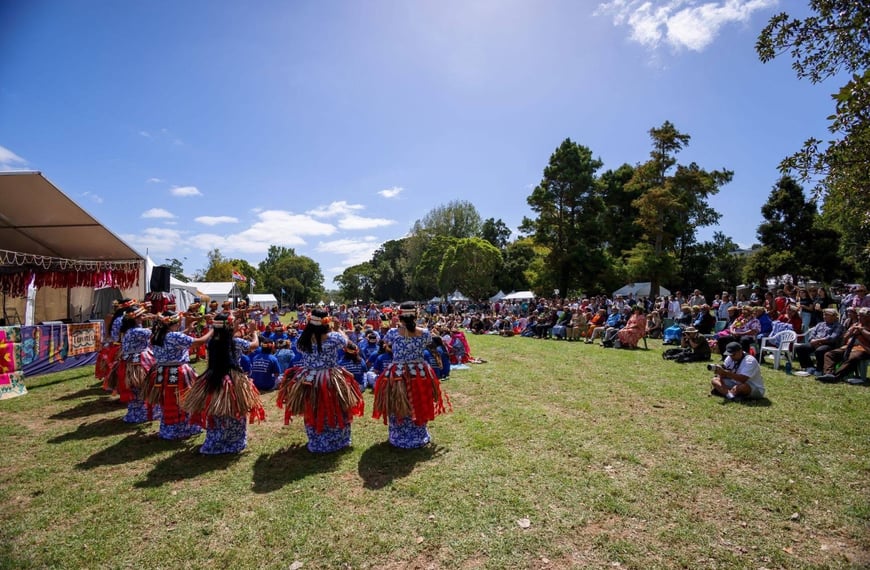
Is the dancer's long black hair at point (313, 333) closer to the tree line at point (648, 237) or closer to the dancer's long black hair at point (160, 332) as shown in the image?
the dancer's long black hair at point (160, 332)

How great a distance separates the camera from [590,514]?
3.77m

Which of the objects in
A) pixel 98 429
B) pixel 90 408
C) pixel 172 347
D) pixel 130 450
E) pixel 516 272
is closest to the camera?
pixel 130 450

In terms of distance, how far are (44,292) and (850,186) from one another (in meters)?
23.0

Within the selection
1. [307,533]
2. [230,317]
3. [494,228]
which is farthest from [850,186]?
[494,228]

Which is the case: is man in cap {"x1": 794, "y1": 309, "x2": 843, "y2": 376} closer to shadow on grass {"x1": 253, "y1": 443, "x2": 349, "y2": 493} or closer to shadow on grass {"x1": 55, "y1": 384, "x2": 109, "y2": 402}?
shadow on grass {"x1": 253, "y1": 443, "x2": 349, "y2": 493}

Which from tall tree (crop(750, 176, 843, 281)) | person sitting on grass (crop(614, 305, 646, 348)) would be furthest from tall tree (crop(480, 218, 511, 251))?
person sitting on grass (crop(614, 305, 646, 348))

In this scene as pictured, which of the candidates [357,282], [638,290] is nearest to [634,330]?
[638,290]

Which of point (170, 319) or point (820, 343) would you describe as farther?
point (820, 343)

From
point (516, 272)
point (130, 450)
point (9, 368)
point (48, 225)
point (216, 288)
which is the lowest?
point (130, 450)

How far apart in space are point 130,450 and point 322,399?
2.83m

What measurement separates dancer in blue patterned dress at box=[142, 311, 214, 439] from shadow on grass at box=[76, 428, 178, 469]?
21cm

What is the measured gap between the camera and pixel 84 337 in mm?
12398

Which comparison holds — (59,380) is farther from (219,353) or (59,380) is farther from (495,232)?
(495,232)

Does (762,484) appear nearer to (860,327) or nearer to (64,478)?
(860,327)
